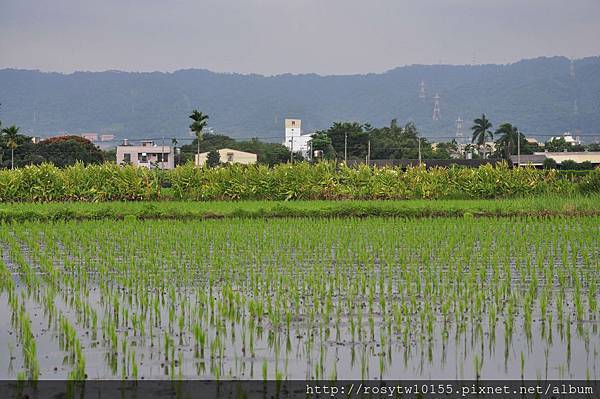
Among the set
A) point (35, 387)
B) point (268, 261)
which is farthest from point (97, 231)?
point (35, 387)

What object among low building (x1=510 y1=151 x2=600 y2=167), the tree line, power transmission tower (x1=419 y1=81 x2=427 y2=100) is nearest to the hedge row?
the tree line

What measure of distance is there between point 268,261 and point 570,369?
593cm

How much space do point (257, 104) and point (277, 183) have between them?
16663 centimetres

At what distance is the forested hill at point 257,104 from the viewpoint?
165250mm

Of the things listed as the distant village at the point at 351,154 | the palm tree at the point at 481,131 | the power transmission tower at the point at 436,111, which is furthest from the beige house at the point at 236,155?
the power transmission tower at the point at 436,111

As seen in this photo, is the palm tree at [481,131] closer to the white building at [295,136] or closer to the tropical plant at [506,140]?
the tropical plant at [506,140]

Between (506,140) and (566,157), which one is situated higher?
(506,140)

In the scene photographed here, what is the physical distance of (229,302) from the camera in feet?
25.6

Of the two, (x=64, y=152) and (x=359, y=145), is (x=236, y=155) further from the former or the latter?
(x=64, y=152)

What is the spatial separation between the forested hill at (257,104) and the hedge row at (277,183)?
138m

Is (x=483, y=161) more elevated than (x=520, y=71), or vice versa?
(x=520, y=71)

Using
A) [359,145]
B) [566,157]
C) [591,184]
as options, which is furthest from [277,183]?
[566,157]

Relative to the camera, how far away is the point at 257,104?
625 ft

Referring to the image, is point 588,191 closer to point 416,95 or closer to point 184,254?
point 184,254
